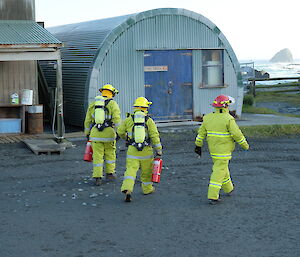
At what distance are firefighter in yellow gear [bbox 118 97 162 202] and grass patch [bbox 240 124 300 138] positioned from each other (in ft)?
26.8

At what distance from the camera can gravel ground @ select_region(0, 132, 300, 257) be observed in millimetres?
7656

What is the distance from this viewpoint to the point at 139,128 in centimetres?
1027

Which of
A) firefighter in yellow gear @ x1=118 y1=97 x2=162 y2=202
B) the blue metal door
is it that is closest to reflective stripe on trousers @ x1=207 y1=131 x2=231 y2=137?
firefighter in yellow gear @ x1=118 y1=97 x2=162 y2=202

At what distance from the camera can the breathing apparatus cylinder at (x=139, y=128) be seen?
10.2m

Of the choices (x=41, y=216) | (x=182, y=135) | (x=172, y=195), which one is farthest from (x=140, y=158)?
(x=182, y=135)

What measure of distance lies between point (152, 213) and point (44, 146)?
694cm

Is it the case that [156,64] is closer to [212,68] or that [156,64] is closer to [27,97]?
[212,68]

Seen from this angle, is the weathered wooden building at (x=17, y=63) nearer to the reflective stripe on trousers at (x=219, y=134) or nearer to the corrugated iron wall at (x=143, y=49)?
the corrugated iron wall at (x=143, y=49)

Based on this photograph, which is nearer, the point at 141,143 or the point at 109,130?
the point at 141,143

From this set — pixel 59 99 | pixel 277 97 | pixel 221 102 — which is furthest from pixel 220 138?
pixel 277 97

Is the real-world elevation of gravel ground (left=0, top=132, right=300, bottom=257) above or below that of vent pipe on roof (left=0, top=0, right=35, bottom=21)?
below

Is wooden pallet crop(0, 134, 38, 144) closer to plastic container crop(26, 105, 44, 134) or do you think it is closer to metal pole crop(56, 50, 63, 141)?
plastic container crop(26, 105, 44, 134)

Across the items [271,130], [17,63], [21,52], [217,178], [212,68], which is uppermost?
[21,52]

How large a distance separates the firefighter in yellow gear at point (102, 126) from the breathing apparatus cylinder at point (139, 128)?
117 cm
